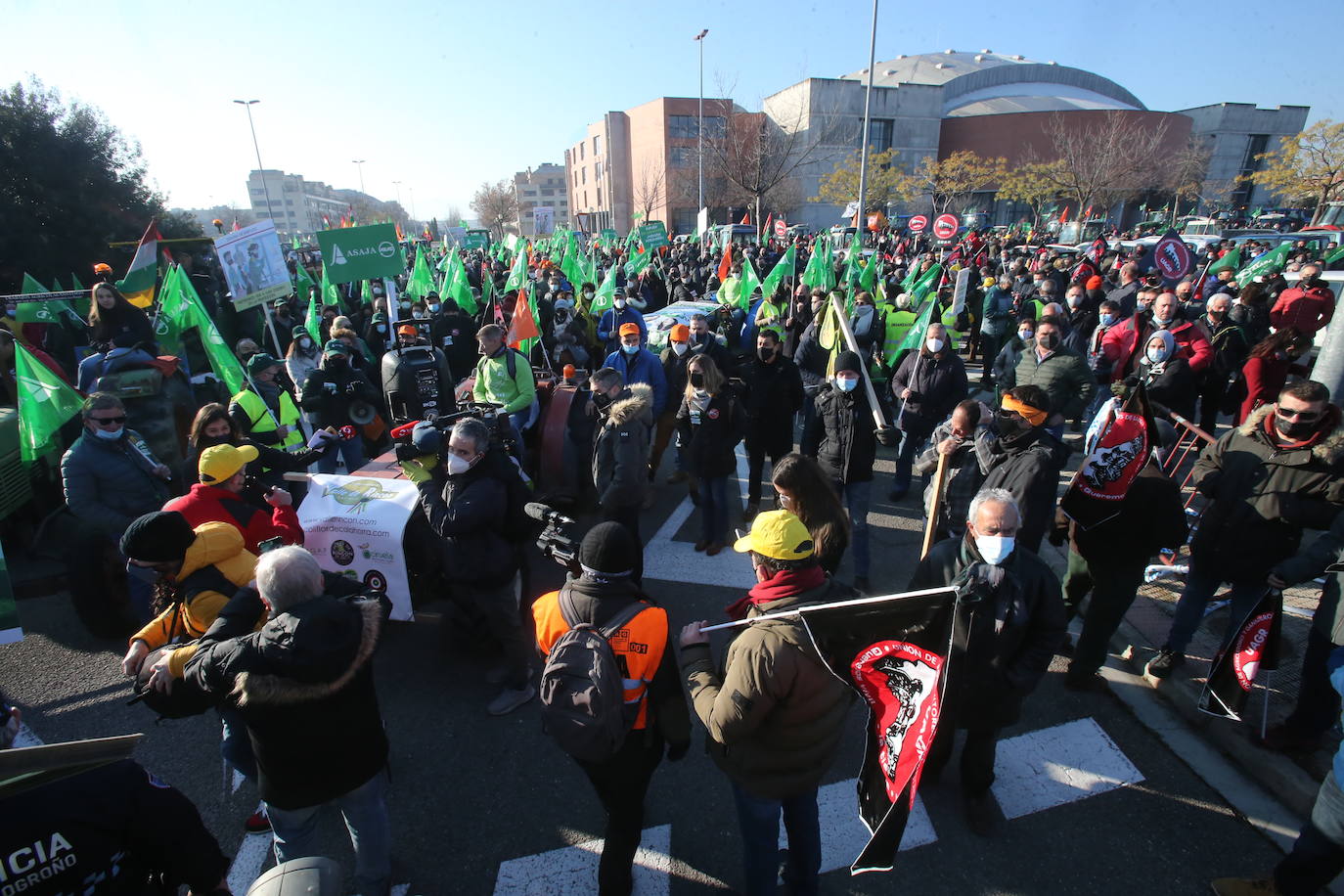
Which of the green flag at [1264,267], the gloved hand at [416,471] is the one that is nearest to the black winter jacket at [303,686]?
the gloved hand at [416,471]

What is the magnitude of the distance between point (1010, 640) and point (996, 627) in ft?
0.46

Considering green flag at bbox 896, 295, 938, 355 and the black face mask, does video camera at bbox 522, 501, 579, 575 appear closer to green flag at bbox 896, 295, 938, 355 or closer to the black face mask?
the black face mask

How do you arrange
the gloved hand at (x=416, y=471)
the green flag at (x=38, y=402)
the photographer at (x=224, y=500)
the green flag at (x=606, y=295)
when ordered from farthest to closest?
the green flag at (x=606, y=295) → the green flag at (x=38, y=402) → the gloved hand at (x=416, y=471) → the photographer at (x=224, y=500)

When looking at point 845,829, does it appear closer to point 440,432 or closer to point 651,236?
point 440,432

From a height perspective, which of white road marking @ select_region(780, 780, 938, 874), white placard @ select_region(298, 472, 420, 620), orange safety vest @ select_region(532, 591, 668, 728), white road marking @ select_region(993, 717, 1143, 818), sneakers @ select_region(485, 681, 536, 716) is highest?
orange safety vest @ select_region(532, 591, 668, 728)

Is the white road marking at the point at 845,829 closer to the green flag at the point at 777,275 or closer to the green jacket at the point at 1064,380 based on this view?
the green jacket at the point at 1064,380

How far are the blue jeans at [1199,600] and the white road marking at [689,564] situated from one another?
288 cm

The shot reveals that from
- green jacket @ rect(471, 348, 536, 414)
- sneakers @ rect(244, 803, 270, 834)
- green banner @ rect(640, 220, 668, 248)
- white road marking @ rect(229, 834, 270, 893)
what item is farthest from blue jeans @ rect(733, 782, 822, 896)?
green banner @ rect(640, 220, 668, 248)

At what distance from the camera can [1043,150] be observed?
58.8 metres

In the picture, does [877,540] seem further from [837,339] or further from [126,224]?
[126,224]

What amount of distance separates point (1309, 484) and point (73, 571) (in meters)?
7.87

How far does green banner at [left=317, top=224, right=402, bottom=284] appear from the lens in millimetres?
9531

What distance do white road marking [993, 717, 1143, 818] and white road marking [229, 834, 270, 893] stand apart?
3.74 meters

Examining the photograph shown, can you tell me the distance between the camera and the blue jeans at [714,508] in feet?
19.3
